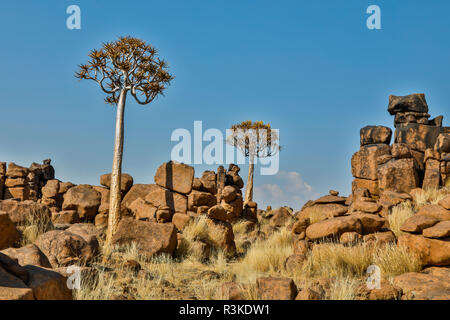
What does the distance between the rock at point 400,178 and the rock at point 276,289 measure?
47.8ft

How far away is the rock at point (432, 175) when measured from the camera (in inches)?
739

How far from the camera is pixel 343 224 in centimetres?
1077

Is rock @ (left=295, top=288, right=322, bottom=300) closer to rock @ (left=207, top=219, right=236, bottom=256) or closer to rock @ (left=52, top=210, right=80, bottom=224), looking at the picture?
rock @ (left=207, top=219, right=236, bottom=256)

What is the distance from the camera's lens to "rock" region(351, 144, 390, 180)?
20.6m

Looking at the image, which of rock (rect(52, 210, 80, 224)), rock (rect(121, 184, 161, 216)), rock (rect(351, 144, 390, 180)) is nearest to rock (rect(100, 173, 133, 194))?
rock (rect(121, 184, 161, 216))

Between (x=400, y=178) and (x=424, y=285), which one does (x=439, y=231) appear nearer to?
(x=424, y=285)

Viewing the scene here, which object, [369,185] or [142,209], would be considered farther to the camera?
[369,185]

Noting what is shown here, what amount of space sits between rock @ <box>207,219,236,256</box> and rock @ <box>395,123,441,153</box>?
12.5 m

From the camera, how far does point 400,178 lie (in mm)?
19078

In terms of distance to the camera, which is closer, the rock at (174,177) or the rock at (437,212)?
the rock at (437,212)

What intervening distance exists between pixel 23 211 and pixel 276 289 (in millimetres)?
8960

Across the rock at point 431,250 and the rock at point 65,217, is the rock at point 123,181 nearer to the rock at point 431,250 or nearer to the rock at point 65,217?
the rock at point 65,217

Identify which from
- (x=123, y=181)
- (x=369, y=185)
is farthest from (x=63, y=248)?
(x=369, y=185)

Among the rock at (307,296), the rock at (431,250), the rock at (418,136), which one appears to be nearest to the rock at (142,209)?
the rock at (431,250)
